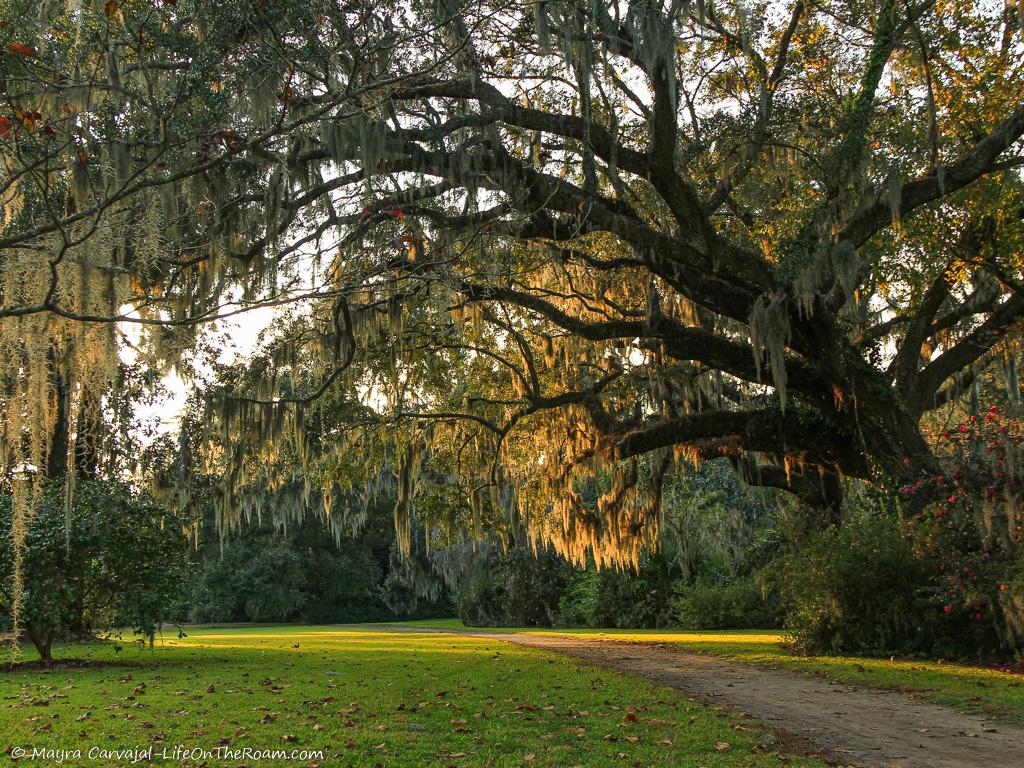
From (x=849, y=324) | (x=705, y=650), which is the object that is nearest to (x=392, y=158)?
(x=849, y=324)

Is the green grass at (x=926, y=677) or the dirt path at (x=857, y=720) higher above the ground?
the dirt path at (x=857, y=720)

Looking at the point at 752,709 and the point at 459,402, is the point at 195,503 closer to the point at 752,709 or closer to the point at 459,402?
the point at 459,402

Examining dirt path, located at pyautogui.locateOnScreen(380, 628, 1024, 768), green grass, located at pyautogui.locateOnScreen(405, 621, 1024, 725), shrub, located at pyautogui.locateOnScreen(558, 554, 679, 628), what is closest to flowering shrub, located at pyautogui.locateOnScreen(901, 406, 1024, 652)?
green grass, located at pyautogui.locateOnScreen(405, 621, 1024, 725)

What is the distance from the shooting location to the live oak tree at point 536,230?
6.23 m

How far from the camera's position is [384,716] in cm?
762

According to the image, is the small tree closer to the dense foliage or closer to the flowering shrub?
the flowering shrub

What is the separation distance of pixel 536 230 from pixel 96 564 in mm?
8455

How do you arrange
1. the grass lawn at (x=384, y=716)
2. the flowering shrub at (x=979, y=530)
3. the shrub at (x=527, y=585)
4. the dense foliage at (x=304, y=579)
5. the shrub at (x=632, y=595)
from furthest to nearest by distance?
1. the dense foliage at (x=304, y=579)
2. the shrub at (x=527, y=585)
3. the shrub at (x=632, y=595)
4. the flowering shrub at (x=979, y=530)
5. the grass lawn at (x=384, y=716)

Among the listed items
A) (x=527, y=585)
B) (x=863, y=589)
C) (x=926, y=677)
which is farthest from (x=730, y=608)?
(x=926, y=677)

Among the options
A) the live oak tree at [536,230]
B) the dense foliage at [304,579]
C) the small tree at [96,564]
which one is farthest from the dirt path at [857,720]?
the dense foliage at [304,579]

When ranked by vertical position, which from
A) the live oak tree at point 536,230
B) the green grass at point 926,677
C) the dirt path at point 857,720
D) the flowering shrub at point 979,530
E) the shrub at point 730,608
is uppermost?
the live oak tree at point 536,230

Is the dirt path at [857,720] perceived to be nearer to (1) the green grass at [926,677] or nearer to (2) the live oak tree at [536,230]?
(1) the green grass at [926,677]

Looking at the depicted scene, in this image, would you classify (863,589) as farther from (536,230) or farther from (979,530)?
(536,230)

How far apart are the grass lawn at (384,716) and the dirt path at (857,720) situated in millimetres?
469
